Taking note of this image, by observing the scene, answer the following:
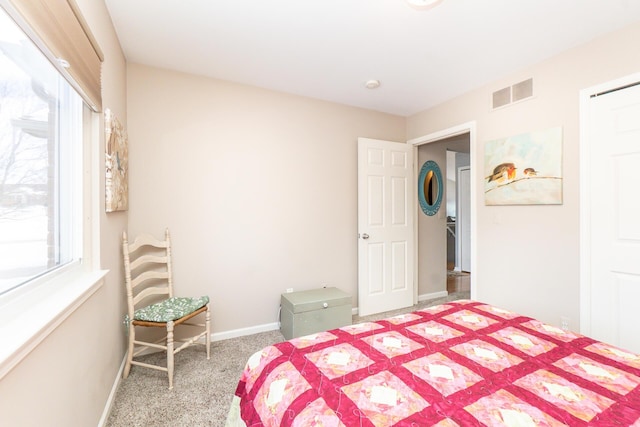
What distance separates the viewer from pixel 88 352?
141 centimetres

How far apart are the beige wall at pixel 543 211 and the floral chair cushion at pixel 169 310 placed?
270 cm

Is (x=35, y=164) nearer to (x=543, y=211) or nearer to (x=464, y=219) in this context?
(x=543, y=211)

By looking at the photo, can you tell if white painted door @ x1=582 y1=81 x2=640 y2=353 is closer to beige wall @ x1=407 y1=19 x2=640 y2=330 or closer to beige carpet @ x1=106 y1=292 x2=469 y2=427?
beige wall @ x1=407 y1=19 x2=640 y2=330

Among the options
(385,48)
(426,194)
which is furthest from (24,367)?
(426,194)

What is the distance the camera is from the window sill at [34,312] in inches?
30.8

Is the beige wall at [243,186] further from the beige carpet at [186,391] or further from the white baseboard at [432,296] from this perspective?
the white baseboard at [432,296]

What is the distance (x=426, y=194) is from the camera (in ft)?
13.1

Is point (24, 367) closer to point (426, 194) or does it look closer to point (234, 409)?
point (234, 409)

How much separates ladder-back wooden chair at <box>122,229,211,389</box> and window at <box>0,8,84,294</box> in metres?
0.77

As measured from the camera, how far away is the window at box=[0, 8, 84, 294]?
90 centimetres

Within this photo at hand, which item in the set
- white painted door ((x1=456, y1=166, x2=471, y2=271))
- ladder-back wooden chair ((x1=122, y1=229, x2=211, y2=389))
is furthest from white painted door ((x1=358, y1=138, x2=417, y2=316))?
white painted door ((x1=456, y1=166, x2=471, y2=271))

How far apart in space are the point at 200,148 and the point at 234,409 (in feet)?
7.01

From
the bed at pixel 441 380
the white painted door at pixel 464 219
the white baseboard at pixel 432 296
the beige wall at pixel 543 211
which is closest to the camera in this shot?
the bed at pixel 441 380

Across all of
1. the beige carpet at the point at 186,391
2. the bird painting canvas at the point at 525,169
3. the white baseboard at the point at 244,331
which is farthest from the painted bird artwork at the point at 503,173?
the beige carpet at the point at 186,391
